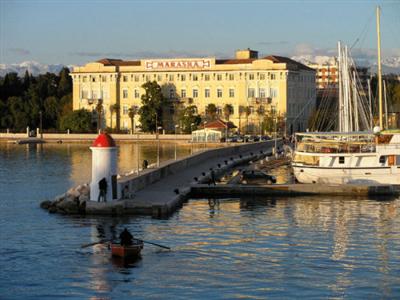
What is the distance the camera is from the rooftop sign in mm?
149750

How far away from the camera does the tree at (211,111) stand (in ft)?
486

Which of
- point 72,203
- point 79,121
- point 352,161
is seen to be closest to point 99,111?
point 79,121

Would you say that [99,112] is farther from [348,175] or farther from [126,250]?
[126,250]

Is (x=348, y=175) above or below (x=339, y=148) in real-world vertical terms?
below

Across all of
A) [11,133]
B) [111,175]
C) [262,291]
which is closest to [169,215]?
[111,175]

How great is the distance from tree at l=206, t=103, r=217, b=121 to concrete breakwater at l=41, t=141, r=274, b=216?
74.6 meters

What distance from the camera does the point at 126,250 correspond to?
110 feet

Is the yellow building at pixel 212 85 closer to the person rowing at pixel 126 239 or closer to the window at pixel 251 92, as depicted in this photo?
the window at pixel 251 92

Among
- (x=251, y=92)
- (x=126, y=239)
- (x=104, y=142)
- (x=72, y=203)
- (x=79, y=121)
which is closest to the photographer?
(x=126, y=239)

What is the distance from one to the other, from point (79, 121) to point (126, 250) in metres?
120

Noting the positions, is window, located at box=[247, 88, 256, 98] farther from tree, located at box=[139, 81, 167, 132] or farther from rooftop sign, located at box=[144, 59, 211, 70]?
tree, located at box=[139, 81, 167, 132]

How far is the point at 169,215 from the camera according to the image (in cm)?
4512

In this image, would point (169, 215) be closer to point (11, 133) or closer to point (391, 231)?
point (391, 231)

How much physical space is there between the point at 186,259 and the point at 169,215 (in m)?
11.6
